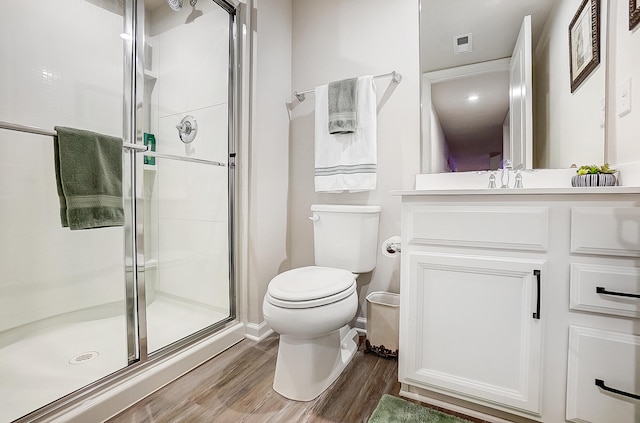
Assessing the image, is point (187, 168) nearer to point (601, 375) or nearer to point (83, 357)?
point (83, 357)

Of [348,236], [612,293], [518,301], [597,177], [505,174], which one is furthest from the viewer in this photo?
[348,236]

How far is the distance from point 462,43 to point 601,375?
60.0 inches

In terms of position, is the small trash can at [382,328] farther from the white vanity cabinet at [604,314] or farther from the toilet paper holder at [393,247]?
the white vanity cabinet at [604,314]

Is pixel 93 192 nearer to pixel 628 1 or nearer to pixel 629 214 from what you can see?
pixel 629 214

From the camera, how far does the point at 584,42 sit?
1212 mm

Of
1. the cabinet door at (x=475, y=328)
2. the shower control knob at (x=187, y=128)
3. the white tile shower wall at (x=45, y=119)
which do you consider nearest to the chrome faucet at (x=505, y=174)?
the cabinet door at (x=475, y=328)

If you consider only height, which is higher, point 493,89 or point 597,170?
point 493,89

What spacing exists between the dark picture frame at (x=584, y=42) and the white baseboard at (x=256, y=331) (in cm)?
196

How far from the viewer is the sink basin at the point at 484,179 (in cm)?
128

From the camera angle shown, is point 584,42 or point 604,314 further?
point 584,42

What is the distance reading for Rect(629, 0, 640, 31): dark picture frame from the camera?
97cm

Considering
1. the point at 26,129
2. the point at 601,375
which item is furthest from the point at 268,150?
the point at 601,375

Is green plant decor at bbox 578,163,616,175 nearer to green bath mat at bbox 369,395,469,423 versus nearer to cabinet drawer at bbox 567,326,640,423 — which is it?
cabinet drawer at bbox 567,326,640,423

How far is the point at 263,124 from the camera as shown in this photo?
1.76 meters
